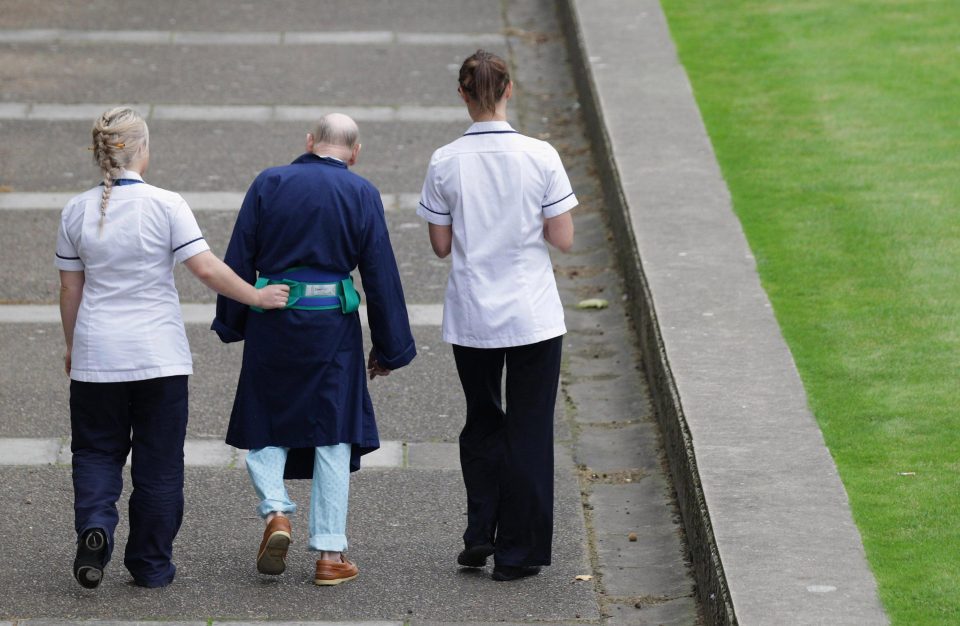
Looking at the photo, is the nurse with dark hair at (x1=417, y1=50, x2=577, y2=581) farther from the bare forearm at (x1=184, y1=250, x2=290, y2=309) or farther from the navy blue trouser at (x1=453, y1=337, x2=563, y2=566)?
the bare forearm at (x1=184, y1=250, x2=290, y2=309)

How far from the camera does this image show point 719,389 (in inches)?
249

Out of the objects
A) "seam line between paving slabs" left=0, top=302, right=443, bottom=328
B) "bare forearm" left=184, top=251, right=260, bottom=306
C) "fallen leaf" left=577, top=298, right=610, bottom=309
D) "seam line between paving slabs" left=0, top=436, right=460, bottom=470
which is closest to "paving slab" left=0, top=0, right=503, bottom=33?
"fallen leaf" left=577, top=298, right=610, bottom=309

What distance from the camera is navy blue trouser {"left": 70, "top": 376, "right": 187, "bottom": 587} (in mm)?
5168

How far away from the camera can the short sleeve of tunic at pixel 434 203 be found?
207 inches

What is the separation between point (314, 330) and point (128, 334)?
0.61 meters

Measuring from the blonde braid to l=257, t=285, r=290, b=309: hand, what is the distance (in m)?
0.56

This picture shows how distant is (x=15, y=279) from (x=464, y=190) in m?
4.15

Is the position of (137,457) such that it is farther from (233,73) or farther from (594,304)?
(233,73)

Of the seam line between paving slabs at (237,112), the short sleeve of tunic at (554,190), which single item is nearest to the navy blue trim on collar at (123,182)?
the short sleeve of tunic at (554,190)

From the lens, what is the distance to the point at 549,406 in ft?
17.7

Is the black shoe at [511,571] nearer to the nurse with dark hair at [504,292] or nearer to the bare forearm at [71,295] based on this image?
the nurse with dark hair at [504,292]

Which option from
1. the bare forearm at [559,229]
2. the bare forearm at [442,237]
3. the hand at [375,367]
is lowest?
the hand at [375,367]

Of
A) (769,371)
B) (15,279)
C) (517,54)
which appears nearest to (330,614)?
(769,371)

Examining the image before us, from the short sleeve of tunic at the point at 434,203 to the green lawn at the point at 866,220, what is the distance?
1.78m
